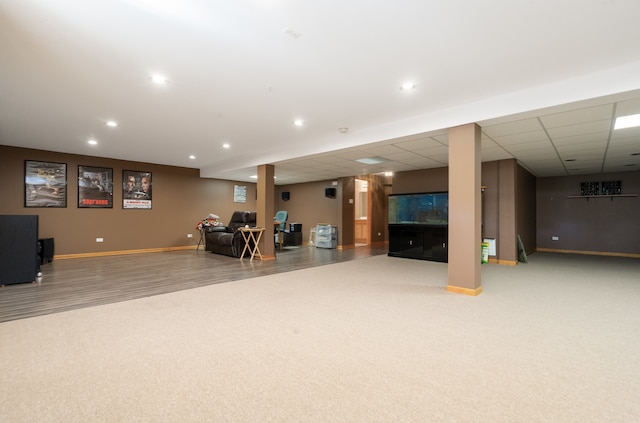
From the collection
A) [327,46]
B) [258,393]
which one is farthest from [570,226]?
[258,393]

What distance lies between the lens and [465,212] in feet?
12.9

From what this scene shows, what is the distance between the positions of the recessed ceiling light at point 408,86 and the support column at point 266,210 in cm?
432

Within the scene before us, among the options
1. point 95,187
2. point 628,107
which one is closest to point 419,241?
point 628,107

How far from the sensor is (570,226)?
27.3 feet

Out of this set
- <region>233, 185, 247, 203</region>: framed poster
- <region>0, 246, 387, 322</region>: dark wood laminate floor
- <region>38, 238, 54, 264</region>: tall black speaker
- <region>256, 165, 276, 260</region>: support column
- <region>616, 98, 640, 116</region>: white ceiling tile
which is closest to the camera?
<region>616, 98, 640, 116</region>: white ceiling tile

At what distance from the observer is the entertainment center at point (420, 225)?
655cm

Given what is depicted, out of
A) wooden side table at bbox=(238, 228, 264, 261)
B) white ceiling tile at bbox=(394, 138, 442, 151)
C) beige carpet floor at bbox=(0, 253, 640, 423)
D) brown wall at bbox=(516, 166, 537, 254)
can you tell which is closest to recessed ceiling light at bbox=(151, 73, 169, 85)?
beige carpet floor at bbox=(0, 253, 640, 423)

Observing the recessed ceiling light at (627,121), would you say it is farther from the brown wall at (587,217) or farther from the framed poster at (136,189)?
the framed poster at (136,189)

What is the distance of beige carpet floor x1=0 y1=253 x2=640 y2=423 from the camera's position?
5.16 feet

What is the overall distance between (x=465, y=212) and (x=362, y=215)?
7.43 meters

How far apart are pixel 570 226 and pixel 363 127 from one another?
290 inches

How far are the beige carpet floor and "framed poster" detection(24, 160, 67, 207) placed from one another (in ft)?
17.3

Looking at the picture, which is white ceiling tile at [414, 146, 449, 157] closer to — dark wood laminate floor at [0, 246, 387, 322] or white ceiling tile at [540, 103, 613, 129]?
white ceiling tile at [540, 103, 613, 129]

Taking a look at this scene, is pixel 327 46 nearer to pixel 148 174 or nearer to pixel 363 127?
pixel 363 127
